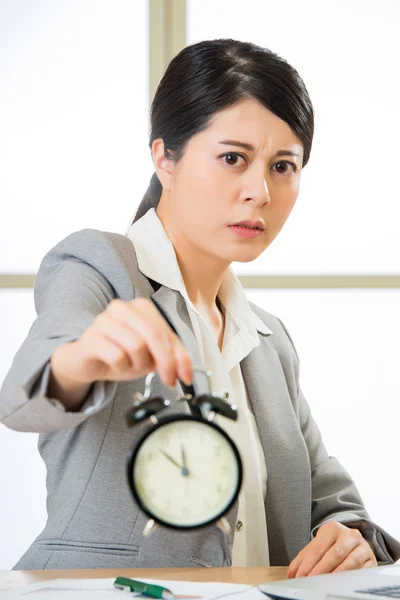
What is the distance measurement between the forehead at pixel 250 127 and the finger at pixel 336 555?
0.76m

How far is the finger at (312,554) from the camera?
4.43 ft

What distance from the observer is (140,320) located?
952 mm

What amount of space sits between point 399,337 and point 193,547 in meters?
2.12

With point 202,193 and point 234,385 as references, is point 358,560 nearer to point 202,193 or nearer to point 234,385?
point 234,385

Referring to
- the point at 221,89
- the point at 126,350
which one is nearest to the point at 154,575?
the point at 126,350

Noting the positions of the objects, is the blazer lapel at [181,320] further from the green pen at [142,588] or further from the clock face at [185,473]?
the clock face at [185,473]

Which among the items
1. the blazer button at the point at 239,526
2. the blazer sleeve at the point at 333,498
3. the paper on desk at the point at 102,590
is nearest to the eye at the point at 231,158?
the blazer sleeve at the point at 333,498

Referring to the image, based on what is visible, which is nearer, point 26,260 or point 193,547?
point 193,547

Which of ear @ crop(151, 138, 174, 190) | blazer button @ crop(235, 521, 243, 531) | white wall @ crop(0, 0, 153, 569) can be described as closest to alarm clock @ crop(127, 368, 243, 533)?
blazer button @ crop(235, 521, 243, 531)

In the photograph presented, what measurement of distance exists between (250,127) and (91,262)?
1.42 feet

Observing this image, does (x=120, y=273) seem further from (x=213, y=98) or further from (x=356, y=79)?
(x=356, y=79)

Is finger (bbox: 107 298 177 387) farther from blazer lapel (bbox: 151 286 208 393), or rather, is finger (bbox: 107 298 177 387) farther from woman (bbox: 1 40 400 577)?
blazer lapel (bbox: 151 286 208 393)

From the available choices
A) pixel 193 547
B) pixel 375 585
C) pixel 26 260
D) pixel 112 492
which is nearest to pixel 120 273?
pixel 112 492

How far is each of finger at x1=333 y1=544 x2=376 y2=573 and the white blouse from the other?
284 mm
